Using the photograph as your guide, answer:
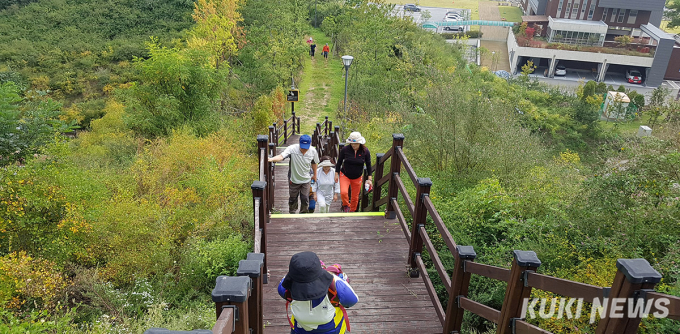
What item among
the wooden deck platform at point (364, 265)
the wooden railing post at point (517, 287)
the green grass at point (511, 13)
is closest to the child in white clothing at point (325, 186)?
the wooden deck platform at point (364, 265)

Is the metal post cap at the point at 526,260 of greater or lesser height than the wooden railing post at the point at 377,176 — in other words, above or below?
above

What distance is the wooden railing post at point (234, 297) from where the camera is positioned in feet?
8.91

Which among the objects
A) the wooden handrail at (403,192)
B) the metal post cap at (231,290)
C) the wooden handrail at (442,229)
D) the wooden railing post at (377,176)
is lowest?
the wooden railing post at (377,176)

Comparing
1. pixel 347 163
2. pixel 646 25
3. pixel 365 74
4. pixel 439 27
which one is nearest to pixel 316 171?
pixel 347 163

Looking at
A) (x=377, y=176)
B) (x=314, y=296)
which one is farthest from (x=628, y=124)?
(x=314, y=296)

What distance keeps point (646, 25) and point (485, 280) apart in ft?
209

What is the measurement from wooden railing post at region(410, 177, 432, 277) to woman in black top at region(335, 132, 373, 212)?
2.03m

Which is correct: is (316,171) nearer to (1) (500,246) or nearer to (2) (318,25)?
(1) (500,246)

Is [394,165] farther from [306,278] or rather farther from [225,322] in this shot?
[225,322]

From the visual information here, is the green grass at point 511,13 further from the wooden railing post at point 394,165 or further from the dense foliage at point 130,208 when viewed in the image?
the wooden railing post at point 394,165

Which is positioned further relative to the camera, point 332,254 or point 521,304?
point 332,254

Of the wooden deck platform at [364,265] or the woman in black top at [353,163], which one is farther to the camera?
the woman in black top at [353,163]

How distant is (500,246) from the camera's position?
5344mm

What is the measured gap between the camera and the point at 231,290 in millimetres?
2732
